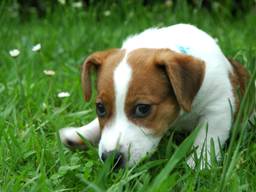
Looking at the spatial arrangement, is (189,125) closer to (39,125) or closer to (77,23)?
(39,125)

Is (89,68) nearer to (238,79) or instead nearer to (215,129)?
(215,129)

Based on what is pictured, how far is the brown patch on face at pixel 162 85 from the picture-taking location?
394cm

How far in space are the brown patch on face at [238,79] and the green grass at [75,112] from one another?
0.46 ft

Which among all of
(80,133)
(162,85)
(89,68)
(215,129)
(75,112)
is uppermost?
(162,85)

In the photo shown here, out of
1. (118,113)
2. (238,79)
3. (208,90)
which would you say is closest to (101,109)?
(118,113)

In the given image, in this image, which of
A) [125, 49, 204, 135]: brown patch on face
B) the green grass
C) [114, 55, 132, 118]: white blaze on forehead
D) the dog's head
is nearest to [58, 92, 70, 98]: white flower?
the green grass

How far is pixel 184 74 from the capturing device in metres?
4.00

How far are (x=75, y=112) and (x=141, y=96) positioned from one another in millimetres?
1387

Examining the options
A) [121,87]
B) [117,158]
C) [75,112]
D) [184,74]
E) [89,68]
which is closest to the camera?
[117,158]

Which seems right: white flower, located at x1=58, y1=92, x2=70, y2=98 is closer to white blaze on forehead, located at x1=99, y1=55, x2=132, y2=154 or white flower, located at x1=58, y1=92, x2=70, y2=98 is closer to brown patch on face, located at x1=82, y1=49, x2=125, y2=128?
brown patch on face, located at x1=82, y1=49, x2=125, y2=128

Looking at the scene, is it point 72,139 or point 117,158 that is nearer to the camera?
point 117,158

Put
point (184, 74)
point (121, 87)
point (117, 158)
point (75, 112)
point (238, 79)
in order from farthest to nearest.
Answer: point (75, 112) → point (238, 79) → point (184, 74) → point (121, 87) → point (117, 158)

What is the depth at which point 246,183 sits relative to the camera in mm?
3555

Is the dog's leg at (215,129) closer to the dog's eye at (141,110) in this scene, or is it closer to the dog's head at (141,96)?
the dog's head at (141,96)
